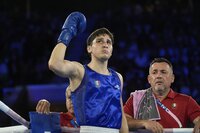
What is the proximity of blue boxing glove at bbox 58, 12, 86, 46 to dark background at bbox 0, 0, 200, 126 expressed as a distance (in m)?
4.38

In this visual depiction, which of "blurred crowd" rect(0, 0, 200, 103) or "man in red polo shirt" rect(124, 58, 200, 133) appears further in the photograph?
"blurred crowd" rect(0, 0, 200, 103)

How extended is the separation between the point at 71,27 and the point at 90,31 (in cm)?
885

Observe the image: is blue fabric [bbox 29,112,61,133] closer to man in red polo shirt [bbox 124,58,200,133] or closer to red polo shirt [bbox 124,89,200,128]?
man in red polo shirt [bbox 124,58,200,133]

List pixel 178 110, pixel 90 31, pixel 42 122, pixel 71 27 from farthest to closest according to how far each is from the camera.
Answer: pixel 90 31 < pixel 178 110 < pixel 42 122 < pixel 71 27

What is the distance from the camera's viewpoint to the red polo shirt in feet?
10.0

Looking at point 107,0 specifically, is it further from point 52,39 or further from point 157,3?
point 52,39

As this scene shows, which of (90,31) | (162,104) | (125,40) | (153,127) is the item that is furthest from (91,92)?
(90,31)

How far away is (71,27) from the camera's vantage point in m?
2.45

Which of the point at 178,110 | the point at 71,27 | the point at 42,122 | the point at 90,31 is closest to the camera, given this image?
the point at 71,27

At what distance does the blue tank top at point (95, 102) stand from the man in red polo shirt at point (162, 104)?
1.54ft

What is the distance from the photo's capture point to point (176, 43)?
1009cm

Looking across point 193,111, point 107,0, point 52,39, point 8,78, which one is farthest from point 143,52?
point 193,111

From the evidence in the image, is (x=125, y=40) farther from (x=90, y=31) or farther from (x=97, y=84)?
(x=97, y=84)

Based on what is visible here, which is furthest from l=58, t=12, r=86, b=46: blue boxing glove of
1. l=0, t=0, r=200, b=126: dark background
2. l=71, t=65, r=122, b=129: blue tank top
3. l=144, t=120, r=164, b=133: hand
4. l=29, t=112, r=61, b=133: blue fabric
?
l=0, t=0, r=200, b=126: dark background
